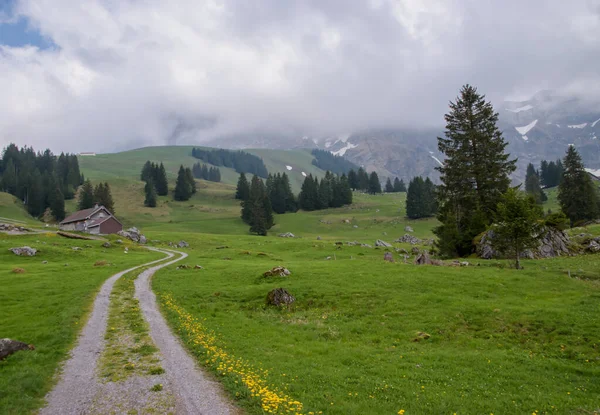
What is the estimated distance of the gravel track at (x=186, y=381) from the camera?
10.9 m

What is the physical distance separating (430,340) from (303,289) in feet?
40.8

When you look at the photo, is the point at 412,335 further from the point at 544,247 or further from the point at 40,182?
the point at 40,182

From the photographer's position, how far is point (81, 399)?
1153cm

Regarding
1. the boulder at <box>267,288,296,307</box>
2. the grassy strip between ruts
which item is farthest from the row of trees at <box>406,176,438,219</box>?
the grassy strip between ruts

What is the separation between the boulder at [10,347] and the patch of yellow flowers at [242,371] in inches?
282

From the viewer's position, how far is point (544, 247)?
1617 inches

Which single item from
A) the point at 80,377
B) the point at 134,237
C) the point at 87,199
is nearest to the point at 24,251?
the point at 134,237

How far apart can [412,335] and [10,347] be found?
64.5 feet

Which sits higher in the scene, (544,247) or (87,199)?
(87,199)

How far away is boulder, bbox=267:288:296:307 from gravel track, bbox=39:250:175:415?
11.1 m

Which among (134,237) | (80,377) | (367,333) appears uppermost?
(80,377)

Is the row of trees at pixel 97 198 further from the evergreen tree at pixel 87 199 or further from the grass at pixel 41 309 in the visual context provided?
the grass at pixel 41 309

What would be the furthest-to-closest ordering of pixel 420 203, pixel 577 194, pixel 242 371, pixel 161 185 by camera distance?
pixel 161 185 < pixel 420 203 < pixel 577 194 < pixel 242 371

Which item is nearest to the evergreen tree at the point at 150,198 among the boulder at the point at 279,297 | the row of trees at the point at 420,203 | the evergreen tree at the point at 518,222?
the row of trees at the point at 420,203
